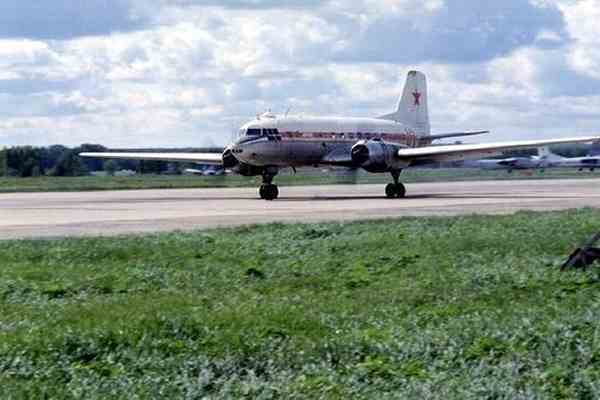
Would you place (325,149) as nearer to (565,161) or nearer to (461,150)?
(461,150)

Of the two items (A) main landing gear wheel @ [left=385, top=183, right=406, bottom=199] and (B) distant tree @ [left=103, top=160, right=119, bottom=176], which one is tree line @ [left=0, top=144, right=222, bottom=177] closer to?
(B) distant tree @ [left=103, top=160, right=119, bottom=176]

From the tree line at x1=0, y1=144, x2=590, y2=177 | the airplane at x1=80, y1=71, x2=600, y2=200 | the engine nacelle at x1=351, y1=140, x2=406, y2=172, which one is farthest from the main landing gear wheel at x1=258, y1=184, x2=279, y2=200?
the tree line at x1=0, y1=144, x2=590, y2=177

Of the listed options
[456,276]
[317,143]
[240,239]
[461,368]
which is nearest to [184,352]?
[461,368]

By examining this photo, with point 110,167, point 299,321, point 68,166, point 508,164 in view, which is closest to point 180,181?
point 68,166

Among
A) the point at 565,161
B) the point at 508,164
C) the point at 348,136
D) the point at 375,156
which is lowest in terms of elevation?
the point at 508,164

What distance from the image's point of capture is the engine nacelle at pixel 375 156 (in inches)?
2126

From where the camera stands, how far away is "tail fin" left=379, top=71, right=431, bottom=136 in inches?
2525

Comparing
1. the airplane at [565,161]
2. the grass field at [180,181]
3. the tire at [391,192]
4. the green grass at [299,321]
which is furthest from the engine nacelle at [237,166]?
the airplane at [565,161]

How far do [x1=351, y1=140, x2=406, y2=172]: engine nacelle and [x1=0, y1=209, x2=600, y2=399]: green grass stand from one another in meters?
31.3

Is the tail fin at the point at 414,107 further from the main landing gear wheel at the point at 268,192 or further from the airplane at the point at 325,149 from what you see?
the main landing gear wheel at the point at 268,192

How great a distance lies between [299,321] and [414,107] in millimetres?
52920

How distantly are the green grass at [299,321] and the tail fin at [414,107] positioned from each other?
4175 cm

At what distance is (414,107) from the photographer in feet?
213

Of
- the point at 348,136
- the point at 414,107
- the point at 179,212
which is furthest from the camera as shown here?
the point at 414,107
